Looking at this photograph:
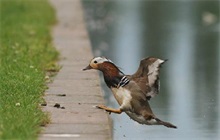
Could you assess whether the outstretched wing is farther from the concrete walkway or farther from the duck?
the concrete walkway

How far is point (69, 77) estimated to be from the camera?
11.0 m

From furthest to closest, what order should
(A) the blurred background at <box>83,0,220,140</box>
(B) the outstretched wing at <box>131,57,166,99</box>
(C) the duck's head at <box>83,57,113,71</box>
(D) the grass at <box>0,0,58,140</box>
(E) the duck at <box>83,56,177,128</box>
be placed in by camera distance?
(A) the blurred background at <box>83,0,220,140</box> → (C) the duck's head at <box>83,57,113,71</box> → (B) the outstretched wing at <box>131,57,166,99</box> → (E) the duck at <box>83,56,177,128</box> → (D) the grass at <box>0,0,58,140</box>

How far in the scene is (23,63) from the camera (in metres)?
11.3

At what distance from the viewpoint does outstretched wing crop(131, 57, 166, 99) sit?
8141 mm

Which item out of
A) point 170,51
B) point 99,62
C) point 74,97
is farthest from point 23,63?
point 170,51

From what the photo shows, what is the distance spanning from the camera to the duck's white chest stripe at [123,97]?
8000 millimetres

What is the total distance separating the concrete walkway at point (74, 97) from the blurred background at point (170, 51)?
26 cm

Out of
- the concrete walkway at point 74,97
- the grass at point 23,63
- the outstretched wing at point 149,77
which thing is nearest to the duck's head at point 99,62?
the outstretched wing at point 149,77

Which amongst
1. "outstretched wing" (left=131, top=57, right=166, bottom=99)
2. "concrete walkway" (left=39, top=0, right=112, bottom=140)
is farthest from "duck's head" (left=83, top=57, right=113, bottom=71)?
"concrete walkway" (left=39, top=0, right=112, bottom=140)

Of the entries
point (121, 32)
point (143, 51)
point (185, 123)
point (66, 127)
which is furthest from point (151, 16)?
point (66, 127)

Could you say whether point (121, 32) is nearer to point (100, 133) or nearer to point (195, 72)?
point (195, 72)

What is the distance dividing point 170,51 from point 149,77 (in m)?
6.74

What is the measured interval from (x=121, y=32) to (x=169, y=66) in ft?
13.0

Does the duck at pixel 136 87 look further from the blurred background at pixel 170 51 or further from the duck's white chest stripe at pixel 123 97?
the blurred background at pixel 170 51
